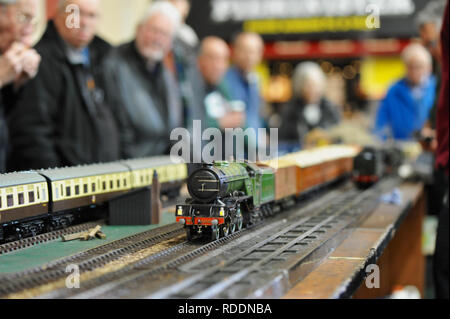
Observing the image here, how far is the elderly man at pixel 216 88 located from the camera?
1723 centimetres

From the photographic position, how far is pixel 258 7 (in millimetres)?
20656

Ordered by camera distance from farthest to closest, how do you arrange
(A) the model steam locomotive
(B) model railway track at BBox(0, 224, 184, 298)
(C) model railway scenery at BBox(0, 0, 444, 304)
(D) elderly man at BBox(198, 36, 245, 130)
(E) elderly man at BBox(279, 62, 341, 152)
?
(E) elderly man at BBox(279, 62, 341, 152) → (D) elderly man at BBox(198, 36, 245, 130) → (A) the model steam locomotive → (C) model railway scenery at BBox(0, 0, 444, 304) → (B) model railway track at BBox(0, 224, 184, 298)

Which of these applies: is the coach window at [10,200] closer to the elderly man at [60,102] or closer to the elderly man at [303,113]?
the elderly man at [60,102]

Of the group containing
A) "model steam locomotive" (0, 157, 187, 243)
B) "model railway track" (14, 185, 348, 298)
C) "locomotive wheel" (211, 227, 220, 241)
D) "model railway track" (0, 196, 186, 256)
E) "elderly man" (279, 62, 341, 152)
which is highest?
"elderly man" (279, 62, 341, 152)

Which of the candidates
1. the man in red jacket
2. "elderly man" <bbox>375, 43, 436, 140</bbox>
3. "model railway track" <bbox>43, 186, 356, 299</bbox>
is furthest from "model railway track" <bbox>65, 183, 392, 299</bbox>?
"elderly man" <bbox>375, 43, 436, 140</bbox>

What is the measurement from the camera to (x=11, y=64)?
938 cm

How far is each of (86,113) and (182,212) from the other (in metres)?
3.86

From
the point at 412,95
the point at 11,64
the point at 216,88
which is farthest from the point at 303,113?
the point at 11,64

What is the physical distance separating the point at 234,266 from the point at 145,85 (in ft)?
27.3

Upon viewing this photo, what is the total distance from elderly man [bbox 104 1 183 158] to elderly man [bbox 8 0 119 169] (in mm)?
1971

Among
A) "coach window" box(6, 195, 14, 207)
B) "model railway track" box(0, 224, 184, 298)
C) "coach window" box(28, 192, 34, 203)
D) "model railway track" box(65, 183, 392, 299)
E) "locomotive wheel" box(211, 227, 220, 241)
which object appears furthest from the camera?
"coach window" box(28, 192, 34, 203)

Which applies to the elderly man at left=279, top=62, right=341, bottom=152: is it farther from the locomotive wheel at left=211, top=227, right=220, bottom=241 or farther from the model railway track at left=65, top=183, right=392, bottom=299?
the locomotive wheel at left=211, top=227, right=220, bottom=241

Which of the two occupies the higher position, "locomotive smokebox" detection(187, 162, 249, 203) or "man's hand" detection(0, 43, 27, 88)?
"man's hand" detection(0, 43, 27, 88)

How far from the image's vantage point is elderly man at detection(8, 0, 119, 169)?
35.1ft
